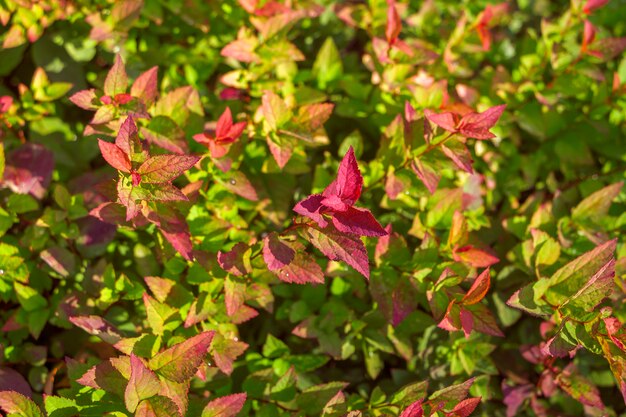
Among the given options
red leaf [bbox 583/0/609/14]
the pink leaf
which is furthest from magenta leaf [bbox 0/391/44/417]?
red leaf [bbox 583/0/609/14]

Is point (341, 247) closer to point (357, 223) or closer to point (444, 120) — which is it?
point (357, 223)

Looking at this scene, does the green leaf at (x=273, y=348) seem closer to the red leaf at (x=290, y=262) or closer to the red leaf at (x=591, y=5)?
the red leaf at (x=290, y=262)

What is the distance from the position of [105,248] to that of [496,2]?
6.05 ft

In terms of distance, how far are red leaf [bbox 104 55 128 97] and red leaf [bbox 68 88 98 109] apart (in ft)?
0.13

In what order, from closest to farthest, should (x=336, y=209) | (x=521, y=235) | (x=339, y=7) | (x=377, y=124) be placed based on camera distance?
1. (x=336, y=209)
2. (x=521, y=235)
3. (x=377, y=124)
4. (x=339, y=7)

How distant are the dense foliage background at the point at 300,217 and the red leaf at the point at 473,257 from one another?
11mm

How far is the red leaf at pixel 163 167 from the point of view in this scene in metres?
1.33

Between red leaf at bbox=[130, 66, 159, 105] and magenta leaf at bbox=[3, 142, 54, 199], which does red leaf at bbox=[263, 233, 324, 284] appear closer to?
red leaf at bbox=[130, 66, 159, 105]

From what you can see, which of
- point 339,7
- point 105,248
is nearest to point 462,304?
point 105,248

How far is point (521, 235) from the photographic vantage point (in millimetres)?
1939

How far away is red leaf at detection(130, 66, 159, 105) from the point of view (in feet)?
5.50

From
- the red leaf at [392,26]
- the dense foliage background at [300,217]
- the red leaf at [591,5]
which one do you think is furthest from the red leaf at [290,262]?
the red leaf at [591,5]

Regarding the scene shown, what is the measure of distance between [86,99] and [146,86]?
0.16 metres

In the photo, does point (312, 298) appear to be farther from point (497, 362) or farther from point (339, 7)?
point (339, 7)
